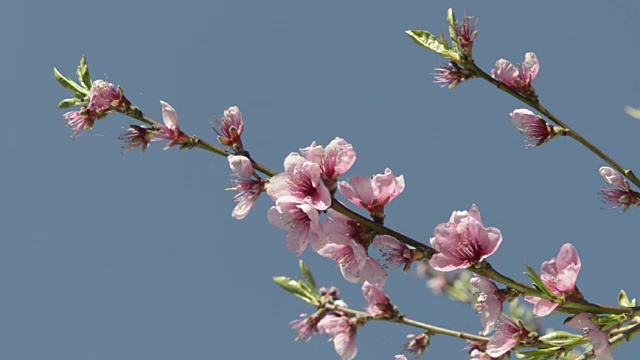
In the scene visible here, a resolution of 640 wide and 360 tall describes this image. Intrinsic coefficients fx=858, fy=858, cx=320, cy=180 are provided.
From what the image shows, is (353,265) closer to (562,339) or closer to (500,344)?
(500,344)

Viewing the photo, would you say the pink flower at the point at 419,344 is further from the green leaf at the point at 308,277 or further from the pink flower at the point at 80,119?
the pink flower at the point at 80,119

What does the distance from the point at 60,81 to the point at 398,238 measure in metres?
1.08

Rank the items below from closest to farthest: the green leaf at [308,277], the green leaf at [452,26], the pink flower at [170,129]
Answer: the pink flower at [170,129]
the green leaf at [452,26]
the green leaf at [308,277]

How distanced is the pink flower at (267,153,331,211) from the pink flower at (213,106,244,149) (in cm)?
19

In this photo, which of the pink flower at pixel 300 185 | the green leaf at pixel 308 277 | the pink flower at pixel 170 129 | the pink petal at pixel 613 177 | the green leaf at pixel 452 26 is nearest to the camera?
the pink flower at pixel 300 185

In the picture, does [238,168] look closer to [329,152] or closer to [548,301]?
[329,152]

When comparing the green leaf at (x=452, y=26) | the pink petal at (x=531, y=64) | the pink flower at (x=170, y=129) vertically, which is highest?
the green leaf at (x=452, y=26)

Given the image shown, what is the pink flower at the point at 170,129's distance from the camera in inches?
87.0

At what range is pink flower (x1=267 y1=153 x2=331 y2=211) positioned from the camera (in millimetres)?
1990

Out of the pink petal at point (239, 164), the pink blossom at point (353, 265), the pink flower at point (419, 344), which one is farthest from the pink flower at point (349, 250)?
the pink flower at point (419, 344)

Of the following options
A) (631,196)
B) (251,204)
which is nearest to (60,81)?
(251,204)

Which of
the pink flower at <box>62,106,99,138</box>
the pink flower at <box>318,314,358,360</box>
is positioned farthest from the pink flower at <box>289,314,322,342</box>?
the pink flower at <box>62,106,99,138</box>

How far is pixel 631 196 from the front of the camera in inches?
95.6

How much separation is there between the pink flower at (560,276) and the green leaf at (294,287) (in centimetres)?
72
